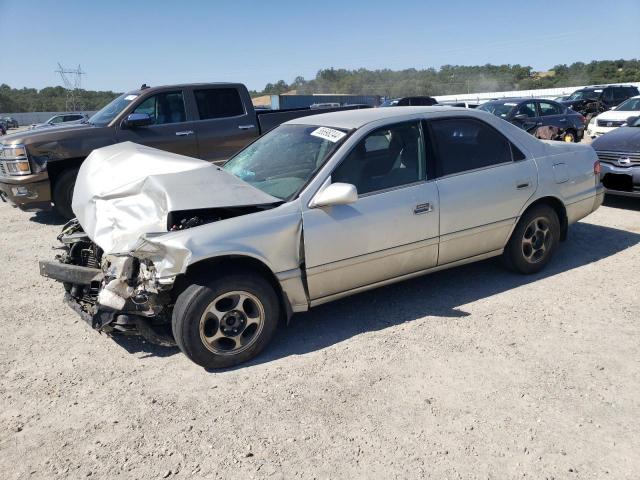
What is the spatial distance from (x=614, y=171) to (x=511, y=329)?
445cm

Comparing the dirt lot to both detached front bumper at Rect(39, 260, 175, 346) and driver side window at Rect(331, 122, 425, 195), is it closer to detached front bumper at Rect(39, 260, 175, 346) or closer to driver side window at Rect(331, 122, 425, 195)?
detached front bumper at Rect(39, 260, 175, 346)

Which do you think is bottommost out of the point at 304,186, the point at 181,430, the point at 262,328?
the point at 181,430

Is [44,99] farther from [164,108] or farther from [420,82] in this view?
[164,108]

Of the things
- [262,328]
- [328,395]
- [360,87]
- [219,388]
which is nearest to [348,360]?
[328,395]

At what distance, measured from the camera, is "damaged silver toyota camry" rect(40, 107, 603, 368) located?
327 centimetres

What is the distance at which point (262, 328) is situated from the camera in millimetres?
3445

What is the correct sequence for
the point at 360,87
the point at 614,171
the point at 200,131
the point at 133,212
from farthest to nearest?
the point at 360,87
the point at 200,131
the point at 614,171
the point at 133,212

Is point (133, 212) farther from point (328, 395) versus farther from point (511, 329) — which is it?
point (511, 329)

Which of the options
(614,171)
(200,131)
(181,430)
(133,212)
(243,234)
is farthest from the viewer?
(200,131)

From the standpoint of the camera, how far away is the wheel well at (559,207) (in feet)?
15.3

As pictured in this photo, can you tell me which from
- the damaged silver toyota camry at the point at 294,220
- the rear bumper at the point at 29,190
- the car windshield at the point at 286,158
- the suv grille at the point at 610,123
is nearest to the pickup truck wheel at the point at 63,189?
the rear bumper at the point at 29,190

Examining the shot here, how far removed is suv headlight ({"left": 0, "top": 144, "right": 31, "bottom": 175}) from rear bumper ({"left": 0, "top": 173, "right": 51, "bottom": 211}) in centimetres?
10

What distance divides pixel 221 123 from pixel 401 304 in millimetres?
5054

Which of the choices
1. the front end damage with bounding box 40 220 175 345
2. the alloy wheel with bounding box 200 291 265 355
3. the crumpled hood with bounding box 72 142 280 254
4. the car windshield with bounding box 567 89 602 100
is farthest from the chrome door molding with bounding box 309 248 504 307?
the car windshield with bounding box 567 89 602 100
